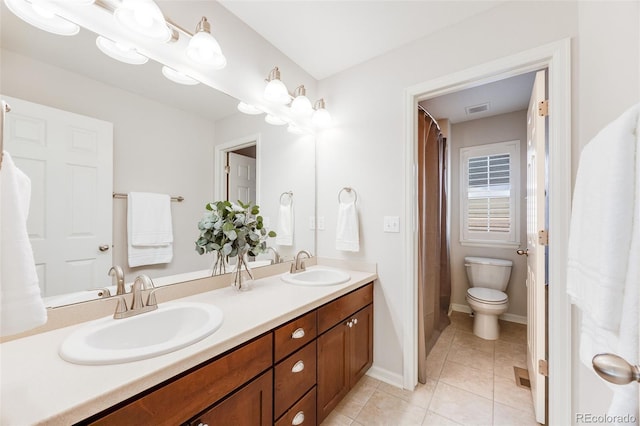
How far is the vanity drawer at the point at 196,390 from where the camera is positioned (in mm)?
657

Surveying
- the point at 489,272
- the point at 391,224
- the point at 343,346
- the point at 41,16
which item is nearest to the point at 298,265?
the point at 343,346

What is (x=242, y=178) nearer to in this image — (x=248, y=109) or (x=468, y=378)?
(x=248, y=109)

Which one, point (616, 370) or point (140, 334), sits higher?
point (616, 370)

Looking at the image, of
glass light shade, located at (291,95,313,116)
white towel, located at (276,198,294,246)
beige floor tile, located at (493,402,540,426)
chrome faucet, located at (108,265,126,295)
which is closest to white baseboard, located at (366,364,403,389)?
beige floor tile, located at (493,402,540,426)

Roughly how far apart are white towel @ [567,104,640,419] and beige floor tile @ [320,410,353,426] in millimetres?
1279

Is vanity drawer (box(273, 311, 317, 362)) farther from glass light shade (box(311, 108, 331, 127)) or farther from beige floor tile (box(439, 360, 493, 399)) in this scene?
glass light shade (box(311, 108, 331, 127))

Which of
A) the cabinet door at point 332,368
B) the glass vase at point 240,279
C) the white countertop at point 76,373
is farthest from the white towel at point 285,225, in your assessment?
the white countertop at point 76,373

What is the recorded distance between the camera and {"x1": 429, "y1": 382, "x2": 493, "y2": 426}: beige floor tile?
4.79ft

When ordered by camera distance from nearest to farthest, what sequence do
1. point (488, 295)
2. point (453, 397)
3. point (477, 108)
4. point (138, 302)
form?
point (138, 302) < point (453, 397) < point (488, 295) < point (477, 108)

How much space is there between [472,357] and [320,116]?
2.37 metres

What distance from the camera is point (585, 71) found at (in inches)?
45.5

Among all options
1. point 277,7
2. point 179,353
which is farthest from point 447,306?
point 277,7

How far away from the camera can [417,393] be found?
1.68m

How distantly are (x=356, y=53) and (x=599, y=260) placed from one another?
1.86 metres
